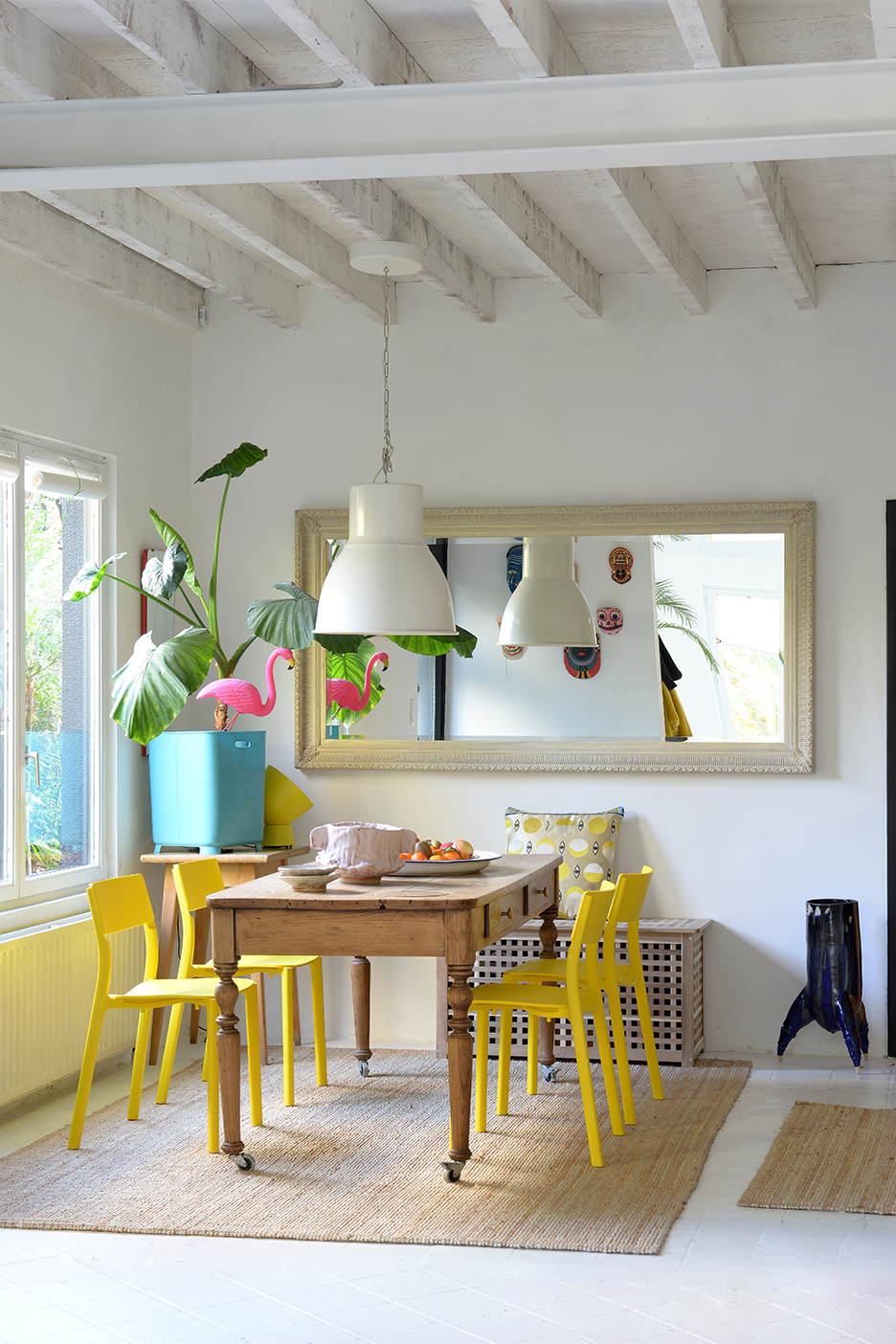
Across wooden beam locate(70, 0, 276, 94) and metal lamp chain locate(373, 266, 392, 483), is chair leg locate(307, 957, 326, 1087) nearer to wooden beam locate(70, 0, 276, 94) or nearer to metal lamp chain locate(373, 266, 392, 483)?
metal lamp chain locate(373, 266, 392, 483)

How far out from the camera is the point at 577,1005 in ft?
14.8

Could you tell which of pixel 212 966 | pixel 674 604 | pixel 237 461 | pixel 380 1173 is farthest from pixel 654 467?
pixel 380 1173

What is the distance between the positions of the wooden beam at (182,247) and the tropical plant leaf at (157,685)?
4.60ft

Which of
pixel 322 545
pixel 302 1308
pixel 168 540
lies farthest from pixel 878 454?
pixel 302 1308

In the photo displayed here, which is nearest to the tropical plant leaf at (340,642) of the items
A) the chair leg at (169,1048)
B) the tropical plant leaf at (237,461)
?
the tropical plant leaf at (237,461)

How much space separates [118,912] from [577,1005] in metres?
1.59

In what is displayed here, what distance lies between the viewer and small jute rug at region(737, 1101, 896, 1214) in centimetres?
415

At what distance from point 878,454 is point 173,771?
10.2ft

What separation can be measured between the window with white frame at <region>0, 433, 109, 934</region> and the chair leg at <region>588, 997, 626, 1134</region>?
2.08 m

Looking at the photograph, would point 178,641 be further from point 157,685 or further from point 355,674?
point 355,674

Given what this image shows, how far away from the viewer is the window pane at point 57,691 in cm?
539

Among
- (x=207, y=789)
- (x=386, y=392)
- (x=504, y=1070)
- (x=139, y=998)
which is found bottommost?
(x=504, y=1070)

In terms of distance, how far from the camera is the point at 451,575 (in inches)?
248

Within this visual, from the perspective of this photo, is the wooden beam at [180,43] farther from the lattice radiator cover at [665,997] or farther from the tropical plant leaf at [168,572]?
the lattice radiator cover at [665,997]
